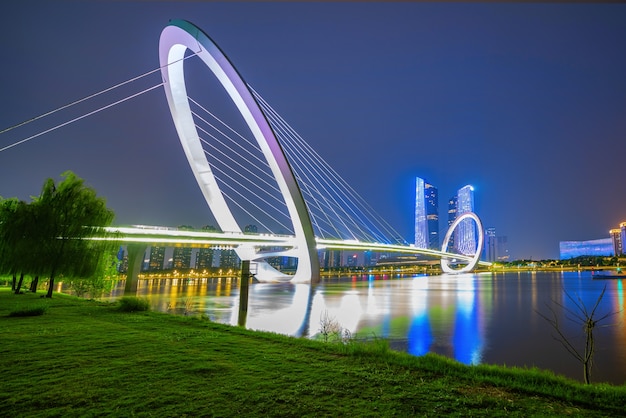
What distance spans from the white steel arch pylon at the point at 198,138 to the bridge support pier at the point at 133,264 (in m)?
6.15

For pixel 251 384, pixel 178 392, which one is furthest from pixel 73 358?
pixel 251 384

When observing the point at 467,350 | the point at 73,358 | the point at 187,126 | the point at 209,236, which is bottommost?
the point at 467,350

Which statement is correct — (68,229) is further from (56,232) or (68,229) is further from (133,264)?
(133,264)

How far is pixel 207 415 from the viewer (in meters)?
3.10

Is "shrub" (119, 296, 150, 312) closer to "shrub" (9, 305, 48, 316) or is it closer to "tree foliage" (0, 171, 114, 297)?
"shrub" (9, 305, 48, 316)

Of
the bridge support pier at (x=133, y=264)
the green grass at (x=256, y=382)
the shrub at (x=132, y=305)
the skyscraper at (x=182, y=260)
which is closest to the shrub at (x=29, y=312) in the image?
the shrub at (x=132, y=305)

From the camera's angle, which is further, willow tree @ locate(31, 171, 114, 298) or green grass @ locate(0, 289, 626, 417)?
willow tree @ locate(31, 171, 114, 298)

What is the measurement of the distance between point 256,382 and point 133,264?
2377cm

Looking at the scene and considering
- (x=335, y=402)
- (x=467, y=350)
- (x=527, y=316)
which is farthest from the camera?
(x=527, y=316)

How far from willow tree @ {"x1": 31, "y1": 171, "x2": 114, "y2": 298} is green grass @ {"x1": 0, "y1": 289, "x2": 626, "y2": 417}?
7.51 meters

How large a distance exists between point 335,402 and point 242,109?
25.0 meters

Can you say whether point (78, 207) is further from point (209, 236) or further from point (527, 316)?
point (527, 316)

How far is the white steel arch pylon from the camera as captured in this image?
2486 centimetres

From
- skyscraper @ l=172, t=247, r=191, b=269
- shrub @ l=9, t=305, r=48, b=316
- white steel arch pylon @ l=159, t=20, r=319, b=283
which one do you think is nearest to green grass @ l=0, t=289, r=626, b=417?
shrub @ l=9, t=305, r=48, b=316
